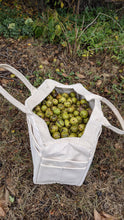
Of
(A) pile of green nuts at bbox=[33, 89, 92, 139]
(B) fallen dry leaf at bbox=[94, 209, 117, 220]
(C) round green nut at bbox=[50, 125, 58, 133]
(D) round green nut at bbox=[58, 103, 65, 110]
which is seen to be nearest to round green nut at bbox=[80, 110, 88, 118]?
(A) pile of green nuts at bbox=[33, 89, 92, 139]

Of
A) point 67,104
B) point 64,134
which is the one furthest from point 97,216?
point 67,104

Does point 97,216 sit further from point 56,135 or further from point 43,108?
Result: point 43,108

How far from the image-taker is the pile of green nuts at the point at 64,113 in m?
2.19

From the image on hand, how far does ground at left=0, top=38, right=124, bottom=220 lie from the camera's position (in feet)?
7.78

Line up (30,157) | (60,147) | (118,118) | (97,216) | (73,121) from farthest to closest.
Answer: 1. (30,157)
2. (97,216)
3. (73,121)
4. (118,118)
5. (60,147)

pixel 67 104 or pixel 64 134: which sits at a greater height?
pixel 67 104

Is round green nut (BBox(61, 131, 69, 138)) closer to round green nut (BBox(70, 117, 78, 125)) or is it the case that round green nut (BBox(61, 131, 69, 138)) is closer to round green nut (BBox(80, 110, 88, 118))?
round green nut (BBox(70, 117, 78, 125))

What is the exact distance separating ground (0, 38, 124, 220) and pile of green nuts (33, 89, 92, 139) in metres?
0.77

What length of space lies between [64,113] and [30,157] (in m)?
0.92

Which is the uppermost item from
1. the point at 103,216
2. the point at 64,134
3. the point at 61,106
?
the point at 61,106

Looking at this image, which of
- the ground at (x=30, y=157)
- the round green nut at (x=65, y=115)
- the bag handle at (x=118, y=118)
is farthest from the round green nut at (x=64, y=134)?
the ground at (x=30, y=157)

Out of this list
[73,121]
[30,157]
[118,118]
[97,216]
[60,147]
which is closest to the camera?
[60,147]

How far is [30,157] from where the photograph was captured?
106 inches

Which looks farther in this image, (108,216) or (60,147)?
(108,216)
